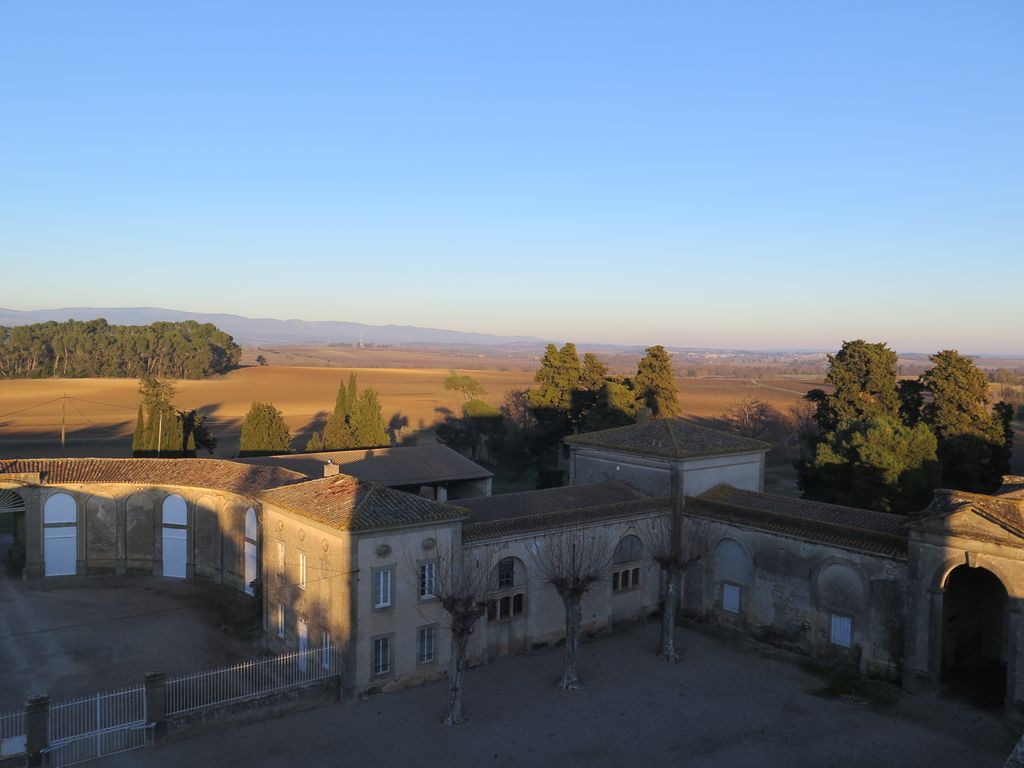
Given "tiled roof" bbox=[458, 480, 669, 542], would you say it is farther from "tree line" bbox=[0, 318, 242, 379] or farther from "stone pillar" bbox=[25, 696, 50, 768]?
"tree line" bbox=[0, 318, 242, 379]

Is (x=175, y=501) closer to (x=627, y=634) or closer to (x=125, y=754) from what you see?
(x=125, y=754)

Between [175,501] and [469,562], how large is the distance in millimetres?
15113

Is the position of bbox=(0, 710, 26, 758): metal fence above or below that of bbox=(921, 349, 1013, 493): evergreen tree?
below

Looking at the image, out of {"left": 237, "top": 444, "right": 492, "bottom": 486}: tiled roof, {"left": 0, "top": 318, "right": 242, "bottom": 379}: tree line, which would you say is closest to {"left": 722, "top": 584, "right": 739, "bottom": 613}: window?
{"left": 237, "top": 444, "right": 492, "bottom": 486}: tiled roof

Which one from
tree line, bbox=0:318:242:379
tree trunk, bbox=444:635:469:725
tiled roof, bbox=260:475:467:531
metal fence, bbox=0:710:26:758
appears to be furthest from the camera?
tree line, bbox=0:318:242:379

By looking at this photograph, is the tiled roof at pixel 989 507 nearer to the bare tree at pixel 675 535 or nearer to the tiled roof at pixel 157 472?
the bare tree at pixel 675 535

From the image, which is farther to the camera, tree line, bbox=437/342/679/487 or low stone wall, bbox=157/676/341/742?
tree line, bbox=437/342/679/487

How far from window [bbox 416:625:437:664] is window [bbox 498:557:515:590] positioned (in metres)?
2.62

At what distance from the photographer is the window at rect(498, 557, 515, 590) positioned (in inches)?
920

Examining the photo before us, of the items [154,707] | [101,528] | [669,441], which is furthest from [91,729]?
[669,441]

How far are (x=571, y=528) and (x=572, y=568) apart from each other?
258 cm

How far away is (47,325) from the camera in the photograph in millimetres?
114938

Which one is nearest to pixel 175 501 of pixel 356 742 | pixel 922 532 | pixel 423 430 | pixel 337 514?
pixel 337 514

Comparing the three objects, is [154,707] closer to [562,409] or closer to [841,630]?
[841,630]
